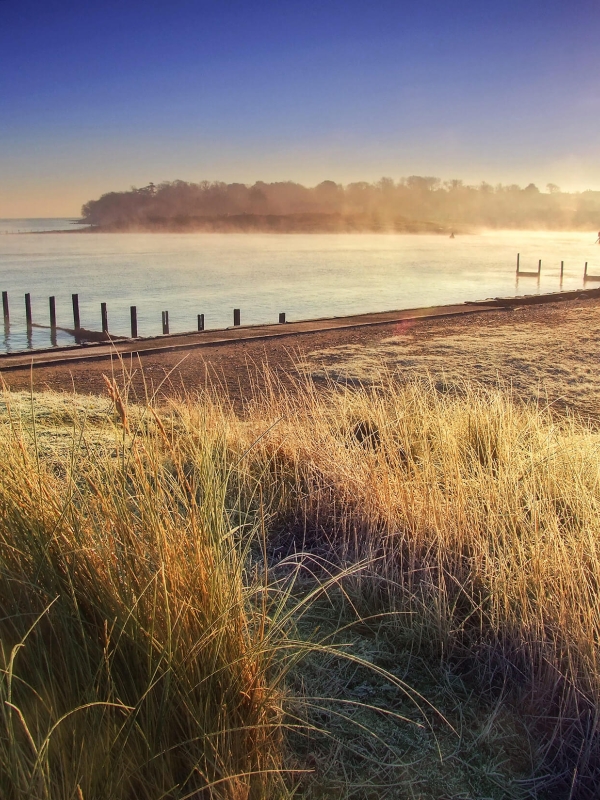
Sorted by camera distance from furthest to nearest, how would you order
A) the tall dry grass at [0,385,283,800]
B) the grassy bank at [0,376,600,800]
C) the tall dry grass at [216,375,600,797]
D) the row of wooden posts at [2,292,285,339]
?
the row of wooden posts at [2,292,285,339] < the tall dry grass at [216,375,600,797] < the grassy bank at [0,376,600,800] < the tall dry grass at [0,385,283,800]

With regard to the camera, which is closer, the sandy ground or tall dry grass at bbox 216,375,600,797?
Answer: tall dry grass at bbox 216,375,600,797

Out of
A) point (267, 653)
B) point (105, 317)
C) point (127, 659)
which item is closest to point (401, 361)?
point (267, 653)

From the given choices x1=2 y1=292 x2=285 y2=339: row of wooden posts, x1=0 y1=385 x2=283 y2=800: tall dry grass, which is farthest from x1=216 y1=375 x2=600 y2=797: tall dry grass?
x1=2 y1=292 x2=285 y2=339: row of wooden posts

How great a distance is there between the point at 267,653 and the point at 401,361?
8.50 m

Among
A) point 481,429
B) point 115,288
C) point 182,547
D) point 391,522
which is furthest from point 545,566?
point 115,288

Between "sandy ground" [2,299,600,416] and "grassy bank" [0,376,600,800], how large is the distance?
4124 mm

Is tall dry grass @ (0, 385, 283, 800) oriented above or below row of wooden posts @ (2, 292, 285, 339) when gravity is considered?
above

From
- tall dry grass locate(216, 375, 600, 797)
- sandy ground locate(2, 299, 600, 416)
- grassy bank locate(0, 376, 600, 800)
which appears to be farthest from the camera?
sandy ground locate(2, 299, 600, 416)

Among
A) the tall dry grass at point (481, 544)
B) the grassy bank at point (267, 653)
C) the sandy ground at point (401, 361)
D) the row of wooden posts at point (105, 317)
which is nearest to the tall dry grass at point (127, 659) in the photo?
the grassy bank at point (267, 653)

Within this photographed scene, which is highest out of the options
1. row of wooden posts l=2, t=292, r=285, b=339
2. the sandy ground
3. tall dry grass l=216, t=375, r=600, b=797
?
tall dry grass l=216, t=375, r=600, b=797

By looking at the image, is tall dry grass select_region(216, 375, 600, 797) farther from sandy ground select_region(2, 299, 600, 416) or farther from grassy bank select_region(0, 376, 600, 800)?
sandy ground select_region(2, 299, 600, 416)

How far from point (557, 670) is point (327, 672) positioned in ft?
2.80

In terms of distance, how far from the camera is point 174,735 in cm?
210

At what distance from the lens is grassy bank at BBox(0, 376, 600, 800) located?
2008 mm
